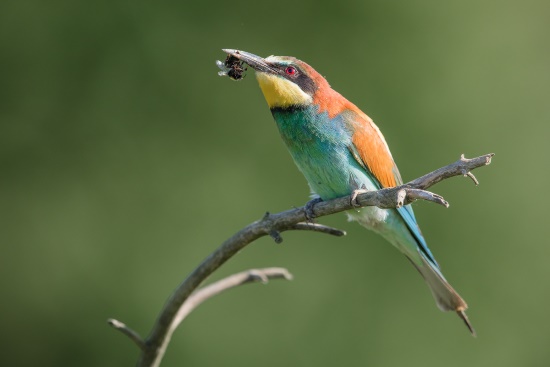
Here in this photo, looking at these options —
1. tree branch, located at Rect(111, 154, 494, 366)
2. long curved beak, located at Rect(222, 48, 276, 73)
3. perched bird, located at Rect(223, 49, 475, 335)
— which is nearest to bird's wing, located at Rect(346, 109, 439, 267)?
perched bird, located at Rect(223, 49, 475, 335)

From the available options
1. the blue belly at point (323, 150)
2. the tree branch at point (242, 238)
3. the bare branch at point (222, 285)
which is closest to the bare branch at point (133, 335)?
the tree branch at point (242, 238)

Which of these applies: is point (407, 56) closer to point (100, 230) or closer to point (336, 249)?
point (336, 249)

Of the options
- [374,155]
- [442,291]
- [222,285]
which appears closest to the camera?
[222,285]

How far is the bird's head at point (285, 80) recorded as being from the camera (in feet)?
9.68

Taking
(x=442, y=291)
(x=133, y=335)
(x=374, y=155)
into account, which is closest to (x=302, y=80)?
(x=374, y=155)

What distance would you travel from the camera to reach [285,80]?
2957 millimetres

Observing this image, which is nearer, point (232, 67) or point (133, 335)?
point (133, 335)

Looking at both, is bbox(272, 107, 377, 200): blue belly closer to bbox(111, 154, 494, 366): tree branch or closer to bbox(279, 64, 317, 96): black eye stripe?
bbox(279, 64, 317, 96): black eye stripe

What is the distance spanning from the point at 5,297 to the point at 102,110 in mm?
1310

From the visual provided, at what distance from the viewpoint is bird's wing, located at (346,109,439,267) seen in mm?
2975

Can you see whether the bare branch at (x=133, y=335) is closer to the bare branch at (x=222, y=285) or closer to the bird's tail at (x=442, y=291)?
the bare branch at (x=222, y=285)

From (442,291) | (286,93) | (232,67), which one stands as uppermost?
(232,67)

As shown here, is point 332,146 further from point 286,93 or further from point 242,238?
point 242,238

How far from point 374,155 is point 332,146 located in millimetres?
200
